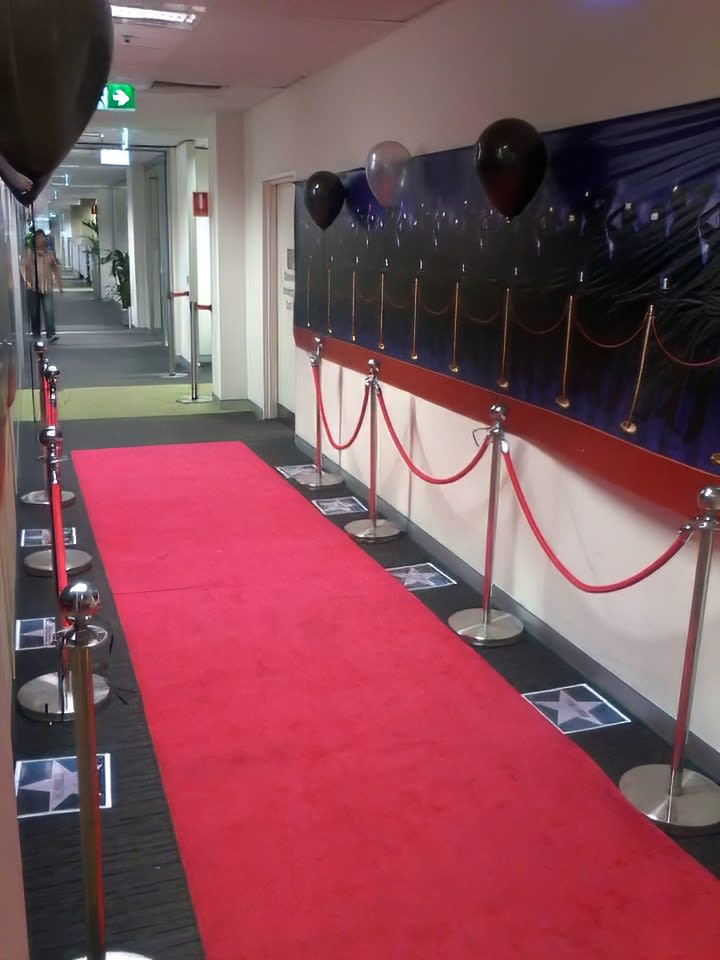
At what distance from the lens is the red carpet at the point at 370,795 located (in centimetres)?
225

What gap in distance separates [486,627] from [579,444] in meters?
0.96

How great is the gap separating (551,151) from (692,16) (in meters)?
0.74

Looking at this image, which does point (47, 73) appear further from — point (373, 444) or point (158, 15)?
point (373, 444)

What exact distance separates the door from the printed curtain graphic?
2.69 m

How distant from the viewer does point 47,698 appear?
3.29m

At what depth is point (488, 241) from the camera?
13.0 feet

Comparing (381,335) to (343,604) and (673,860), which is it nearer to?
(343,604)

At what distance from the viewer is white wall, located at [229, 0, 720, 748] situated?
2932 millimetres

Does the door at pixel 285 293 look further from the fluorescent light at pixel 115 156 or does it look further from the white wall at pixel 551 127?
the fluorescent light at pixel 115 156

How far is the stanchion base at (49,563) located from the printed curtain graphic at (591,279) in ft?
6.57

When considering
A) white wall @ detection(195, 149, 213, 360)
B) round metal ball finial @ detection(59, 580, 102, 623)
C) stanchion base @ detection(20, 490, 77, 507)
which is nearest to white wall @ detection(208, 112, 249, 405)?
white wall @ detection(195, 149, 213, 360)

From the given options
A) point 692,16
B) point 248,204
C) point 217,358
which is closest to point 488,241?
point 692,16

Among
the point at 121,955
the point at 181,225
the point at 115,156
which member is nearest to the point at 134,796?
the point at 121,955

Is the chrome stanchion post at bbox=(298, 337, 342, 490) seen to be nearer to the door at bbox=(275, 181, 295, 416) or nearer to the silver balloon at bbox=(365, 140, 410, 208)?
the door at bbox=(275, 181, 295, 416)
